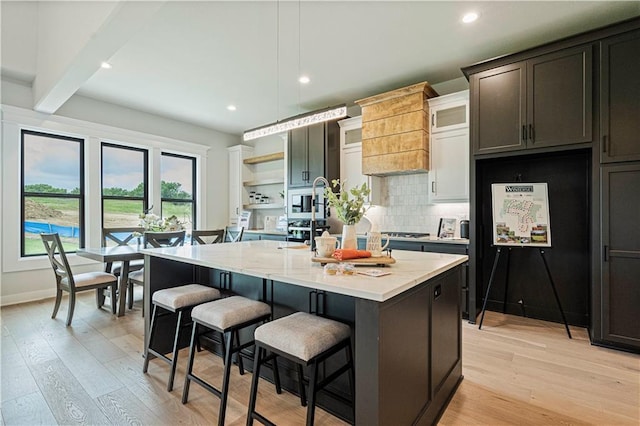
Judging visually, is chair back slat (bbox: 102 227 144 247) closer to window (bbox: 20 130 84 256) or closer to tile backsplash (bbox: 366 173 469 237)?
window (bbox: 20 130 84 256)

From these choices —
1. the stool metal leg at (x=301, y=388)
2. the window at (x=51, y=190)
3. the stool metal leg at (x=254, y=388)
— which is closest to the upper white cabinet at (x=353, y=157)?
the stool metal leg at (x=301, y=388)

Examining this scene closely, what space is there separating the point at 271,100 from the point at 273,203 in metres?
2.20

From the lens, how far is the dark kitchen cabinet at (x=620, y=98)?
103 inches

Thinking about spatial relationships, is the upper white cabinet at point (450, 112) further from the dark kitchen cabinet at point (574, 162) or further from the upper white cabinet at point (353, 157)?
the upper white cabinet at point (353, 157)

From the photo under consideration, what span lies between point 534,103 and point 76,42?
4.35 metres

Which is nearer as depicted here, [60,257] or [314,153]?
[60,257]

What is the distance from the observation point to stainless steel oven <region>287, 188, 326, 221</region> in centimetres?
503

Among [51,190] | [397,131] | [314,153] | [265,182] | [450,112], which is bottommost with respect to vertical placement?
[51,190]

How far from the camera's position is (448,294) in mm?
2021

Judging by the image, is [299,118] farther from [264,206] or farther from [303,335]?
[264,206]

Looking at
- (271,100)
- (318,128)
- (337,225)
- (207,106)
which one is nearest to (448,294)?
(337,225)

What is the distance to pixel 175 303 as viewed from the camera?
7.07 ft

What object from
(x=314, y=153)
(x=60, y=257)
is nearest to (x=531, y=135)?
(x=314, y=153)

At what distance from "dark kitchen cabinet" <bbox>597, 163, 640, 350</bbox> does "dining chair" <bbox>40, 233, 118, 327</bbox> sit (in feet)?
16.7
